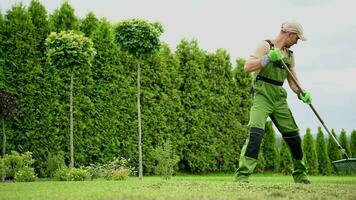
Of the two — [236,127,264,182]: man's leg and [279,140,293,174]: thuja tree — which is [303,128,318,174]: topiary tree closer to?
[279,140,293,174]: thuja tree

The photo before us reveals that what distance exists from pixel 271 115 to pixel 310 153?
1106 cm

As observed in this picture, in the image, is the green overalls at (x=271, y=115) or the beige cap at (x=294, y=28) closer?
the green overalls at (x=271, y=115)

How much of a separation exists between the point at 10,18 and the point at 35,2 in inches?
32.4

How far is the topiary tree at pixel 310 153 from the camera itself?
715 inches

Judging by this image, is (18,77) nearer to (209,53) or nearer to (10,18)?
(10,18)

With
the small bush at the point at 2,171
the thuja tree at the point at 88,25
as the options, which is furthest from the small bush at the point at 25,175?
the thuja tree at the point at 88,25

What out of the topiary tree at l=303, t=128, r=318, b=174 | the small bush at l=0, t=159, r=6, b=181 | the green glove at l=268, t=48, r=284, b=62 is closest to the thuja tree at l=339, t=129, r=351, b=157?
the topiary tree at l=303, t=128, r=318, b=174

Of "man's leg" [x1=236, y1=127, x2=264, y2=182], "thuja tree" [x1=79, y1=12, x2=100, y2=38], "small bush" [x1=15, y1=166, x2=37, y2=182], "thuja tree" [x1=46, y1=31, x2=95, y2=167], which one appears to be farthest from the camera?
"thuja tree" [x1=79, y1=12, x2=100, y2=38]

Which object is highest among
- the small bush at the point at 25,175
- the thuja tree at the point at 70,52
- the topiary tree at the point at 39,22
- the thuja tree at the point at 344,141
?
the topiary tree at the point at 39,22

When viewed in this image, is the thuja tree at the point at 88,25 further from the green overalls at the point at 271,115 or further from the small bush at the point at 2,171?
the green overalls at the point at 271,115

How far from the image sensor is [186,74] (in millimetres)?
17141

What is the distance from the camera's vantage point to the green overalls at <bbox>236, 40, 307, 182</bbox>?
7.16 m

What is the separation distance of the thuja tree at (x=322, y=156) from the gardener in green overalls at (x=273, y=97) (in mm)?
10883

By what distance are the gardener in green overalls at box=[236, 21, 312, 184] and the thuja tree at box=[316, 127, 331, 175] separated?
10883mm
